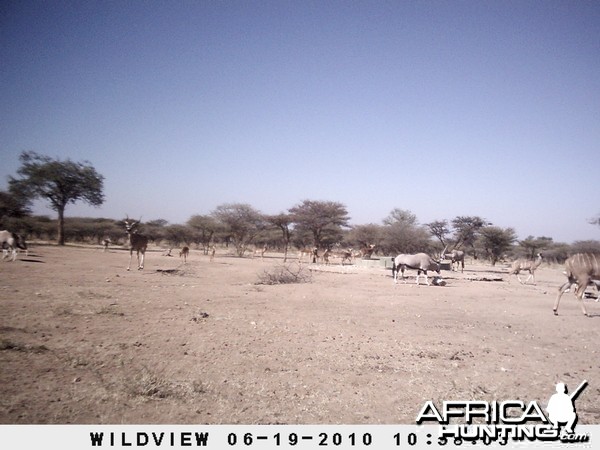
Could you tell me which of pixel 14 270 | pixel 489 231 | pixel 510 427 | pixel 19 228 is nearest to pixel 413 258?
pixel 510 427

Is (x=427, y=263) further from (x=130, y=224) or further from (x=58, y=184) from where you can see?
(x=58, y=184)

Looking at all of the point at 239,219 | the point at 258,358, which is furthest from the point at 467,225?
the point at 258,358

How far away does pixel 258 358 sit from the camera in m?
4.96

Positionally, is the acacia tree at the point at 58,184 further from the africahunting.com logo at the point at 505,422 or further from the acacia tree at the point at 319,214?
the africahunting.com logo at the point at 505,422

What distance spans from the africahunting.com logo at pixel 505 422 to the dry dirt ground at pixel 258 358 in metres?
0.35

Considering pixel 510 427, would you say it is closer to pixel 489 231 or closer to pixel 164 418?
pixel 164 418

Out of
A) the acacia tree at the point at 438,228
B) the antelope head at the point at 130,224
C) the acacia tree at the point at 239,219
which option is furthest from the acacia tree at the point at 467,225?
the antelope head at the point at 130,224

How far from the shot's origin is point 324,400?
377 centimetres

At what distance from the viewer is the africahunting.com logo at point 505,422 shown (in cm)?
316

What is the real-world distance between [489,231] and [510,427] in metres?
48.6

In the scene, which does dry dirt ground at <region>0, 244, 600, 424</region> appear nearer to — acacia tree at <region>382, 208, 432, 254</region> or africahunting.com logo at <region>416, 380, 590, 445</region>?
africahunting.com logo at <region>416, 380, 590, 445</region>

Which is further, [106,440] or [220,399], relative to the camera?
[220,399]

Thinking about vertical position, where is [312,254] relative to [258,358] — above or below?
above

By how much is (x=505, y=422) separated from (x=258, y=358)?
10.5 ft
